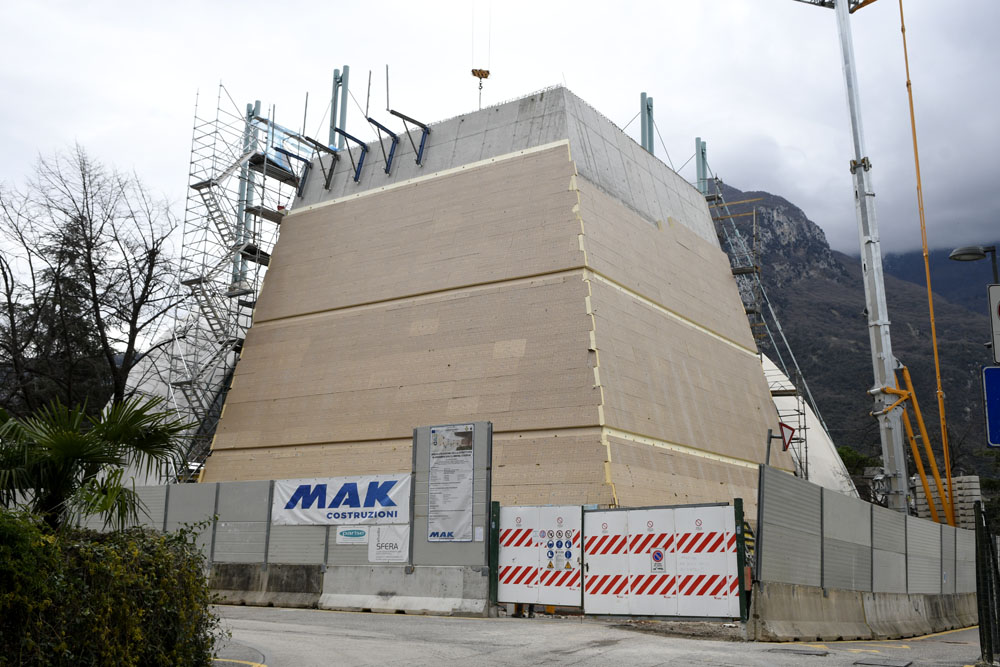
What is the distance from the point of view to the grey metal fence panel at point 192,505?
21422 mm

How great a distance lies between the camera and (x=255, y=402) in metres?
30.2

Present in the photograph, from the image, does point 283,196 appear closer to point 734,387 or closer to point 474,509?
point 734,387

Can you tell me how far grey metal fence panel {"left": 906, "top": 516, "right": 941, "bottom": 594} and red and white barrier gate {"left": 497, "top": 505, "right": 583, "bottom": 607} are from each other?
28.0 ft

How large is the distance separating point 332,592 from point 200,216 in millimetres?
22282

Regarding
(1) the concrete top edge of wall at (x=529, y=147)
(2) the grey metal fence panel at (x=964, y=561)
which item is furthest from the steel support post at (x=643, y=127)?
(2) the grey metal fence panel at (x=964, y=561)

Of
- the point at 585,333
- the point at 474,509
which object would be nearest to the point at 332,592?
the point at 474,509

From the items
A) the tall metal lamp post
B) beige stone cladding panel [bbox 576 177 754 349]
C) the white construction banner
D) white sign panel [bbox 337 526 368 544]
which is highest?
beige stone cladding panel [bbox 576 177 754 349]

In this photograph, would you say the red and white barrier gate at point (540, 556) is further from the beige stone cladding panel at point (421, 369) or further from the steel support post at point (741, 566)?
the beige stone cladding panel at point (421, 369)

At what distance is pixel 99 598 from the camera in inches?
277

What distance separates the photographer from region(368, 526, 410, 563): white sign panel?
18.6m

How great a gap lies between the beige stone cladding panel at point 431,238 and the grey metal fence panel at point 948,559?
12.0 metres

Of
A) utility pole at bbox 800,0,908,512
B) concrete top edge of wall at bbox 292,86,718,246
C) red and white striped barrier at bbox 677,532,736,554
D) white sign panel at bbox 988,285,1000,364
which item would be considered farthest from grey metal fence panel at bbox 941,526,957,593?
white sign panel at bbox 988,285,1000,364

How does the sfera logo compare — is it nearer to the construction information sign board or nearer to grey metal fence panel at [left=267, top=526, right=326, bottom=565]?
grey metal fence panel at [left=267, top=526, right=326, bottom=565]

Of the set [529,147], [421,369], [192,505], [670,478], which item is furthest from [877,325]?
[192,505]
